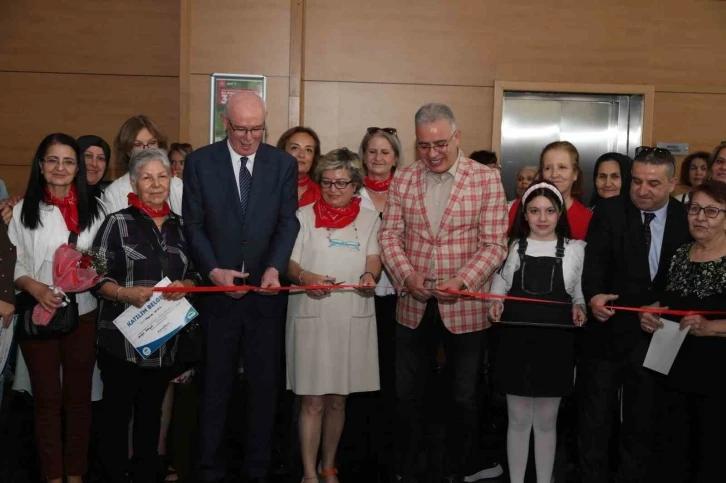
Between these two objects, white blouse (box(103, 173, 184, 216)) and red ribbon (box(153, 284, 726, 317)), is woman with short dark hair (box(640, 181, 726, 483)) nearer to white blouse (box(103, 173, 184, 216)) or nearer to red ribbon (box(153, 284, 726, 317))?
red ribbon (box(153, 284, 726, 317))

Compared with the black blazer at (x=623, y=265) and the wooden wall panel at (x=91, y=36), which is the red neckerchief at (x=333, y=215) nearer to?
the black blazer at (x=623, y=265)

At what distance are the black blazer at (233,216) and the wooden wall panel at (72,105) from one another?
4229 millimetres

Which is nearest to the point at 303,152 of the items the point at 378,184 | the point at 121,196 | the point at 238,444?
the point at 378,184

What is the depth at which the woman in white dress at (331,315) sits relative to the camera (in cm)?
389

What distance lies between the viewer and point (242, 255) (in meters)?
3.82

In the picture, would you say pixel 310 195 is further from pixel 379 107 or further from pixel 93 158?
pixel 379 107

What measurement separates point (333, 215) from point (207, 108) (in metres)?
3.40

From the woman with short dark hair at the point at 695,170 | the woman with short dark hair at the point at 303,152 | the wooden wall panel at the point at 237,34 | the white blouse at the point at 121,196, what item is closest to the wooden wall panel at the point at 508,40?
the wooden wall panel at the point at 237,34

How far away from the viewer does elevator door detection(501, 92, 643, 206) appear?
7.49m

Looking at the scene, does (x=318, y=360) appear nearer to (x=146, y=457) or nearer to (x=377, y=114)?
(x=146, y=457)

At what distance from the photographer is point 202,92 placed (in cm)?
690

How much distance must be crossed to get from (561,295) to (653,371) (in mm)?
576

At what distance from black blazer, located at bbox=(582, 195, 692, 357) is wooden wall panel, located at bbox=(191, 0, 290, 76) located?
4.25 m

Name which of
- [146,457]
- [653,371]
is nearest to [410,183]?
[653,371]
